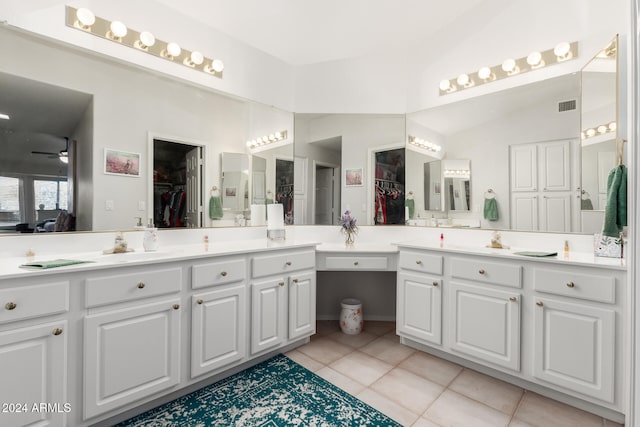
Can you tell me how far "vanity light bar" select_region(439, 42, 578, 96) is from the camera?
212 centimetres

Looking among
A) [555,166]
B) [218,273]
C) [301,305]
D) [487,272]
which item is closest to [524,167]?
[555,166]

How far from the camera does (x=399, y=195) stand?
2980mm

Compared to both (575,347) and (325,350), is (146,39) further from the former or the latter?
(575,347)

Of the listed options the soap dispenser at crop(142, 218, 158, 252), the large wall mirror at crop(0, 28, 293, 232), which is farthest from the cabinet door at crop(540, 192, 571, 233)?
the soap dispenser at crop(142, 218, 158, 252)

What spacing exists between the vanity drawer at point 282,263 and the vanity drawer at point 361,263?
0.23 m

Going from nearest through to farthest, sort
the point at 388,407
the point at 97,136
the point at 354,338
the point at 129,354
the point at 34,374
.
→ the point at 34,374 → the point at 129,354 → the point at 388,407 → the point at 97,136 → the point at 354,338

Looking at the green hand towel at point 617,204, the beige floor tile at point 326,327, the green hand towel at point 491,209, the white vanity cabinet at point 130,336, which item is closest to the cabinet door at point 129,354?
the white vanity cabinet at point 130,336

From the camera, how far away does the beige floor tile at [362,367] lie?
207 centimetres

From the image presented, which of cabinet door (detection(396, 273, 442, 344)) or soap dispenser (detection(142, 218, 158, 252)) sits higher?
soap dispenser (detection(142, 218, 158, 252))

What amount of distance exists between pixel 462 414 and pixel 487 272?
0.88m

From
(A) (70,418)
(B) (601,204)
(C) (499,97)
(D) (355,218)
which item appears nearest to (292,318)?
(D) (355,218)

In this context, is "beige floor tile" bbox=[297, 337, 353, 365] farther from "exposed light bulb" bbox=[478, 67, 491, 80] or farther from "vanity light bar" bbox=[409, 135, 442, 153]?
"exposed light bulb" bbox=[478, 67, 491, 80]

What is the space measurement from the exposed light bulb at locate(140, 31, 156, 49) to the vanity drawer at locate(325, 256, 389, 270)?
2153 millimetres

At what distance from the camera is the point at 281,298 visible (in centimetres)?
228
